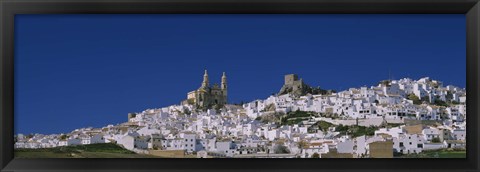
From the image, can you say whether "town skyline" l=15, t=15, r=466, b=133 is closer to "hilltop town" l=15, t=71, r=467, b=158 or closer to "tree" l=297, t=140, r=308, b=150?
"hilltop town" l=15, t=71, r=467, b=158

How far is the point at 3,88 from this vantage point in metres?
2.73

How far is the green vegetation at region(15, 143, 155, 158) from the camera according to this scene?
2.82 metres

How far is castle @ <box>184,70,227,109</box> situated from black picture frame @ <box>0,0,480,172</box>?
0.92 feet

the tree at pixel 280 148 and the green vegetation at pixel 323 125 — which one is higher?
the green vegetation at pixel 323 125

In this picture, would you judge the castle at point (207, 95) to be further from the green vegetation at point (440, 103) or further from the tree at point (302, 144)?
the green vegetation at point (440, 103)

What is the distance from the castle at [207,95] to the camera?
2.87 meters

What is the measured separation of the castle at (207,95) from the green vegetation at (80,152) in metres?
0.33

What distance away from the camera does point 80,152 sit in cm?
284

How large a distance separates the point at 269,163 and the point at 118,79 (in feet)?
2.58

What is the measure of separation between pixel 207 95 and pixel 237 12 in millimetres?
399

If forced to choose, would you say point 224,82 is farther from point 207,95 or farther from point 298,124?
point 298,124

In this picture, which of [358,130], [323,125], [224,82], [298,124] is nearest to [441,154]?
[358,130]

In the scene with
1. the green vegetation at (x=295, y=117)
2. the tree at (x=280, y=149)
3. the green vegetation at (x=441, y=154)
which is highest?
the green vegetation at (x=295, y=117)

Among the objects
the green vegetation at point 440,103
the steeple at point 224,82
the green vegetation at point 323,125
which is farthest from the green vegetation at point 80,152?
the green vegetation at point 440,103
